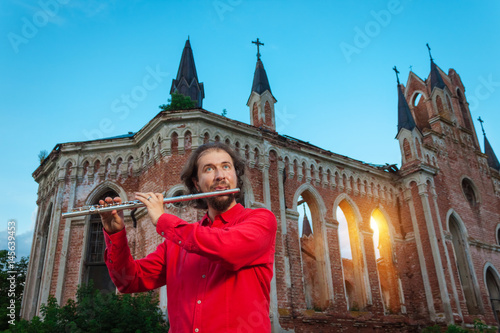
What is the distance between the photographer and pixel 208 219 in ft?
9.47

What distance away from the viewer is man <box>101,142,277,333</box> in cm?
221

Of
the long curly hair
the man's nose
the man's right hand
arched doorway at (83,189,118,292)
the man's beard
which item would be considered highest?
arched doorway at (83,189,118,292)

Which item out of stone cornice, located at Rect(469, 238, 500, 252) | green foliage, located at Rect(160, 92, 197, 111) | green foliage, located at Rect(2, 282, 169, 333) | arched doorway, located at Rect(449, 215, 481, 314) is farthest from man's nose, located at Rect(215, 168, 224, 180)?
stone cornice, located at Rect(469, 238, 500, 252)

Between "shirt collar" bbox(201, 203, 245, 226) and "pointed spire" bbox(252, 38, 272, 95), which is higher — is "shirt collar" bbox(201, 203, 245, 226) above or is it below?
below

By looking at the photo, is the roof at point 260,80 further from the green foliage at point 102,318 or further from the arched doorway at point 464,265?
the arched doorway at point 464,265

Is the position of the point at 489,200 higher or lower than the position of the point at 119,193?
higher

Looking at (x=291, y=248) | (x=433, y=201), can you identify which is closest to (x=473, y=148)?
(x=433, y=201)

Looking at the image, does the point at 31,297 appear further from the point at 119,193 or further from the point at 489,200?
the point at 489,200

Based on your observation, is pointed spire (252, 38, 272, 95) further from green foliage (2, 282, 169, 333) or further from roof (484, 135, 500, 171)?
roof (484, 135, 500, 171)

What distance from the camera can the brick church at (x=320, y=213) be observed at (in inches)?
472

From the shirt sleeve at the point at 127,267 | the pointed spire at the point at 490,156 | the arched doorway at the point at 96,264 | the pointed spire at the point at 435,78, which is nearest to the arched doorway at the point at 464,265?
the pointed spire at the point at 435,78

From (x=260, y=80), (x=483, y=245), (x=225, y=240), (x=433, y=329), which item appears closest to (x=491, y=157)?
(x=483, y=245)

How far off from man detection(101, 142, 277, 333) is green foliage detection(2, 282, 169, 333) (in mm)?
6380

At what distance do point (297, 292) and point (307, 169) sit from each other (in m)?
4.33
